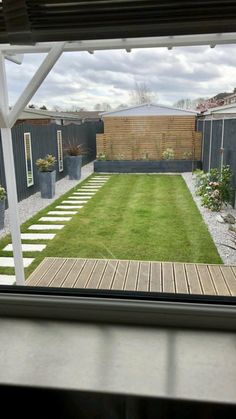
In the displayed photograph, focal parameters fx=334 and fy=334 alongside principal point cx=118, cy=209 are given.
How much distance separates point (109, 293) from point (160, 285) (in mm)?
954

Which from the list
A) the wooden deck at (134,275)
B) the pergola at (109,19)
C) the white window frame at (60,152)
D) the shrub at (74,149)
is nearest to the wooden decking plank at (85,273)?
the wooden deck at (134,275)

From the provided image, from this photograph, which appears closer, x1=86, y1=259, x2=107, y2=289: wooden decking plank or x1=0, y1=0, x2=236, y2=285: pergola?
x1=0, y1=0, x2=236, y2=285: pergola

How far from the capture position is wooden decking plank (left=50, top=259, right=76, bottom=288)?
1745 mm

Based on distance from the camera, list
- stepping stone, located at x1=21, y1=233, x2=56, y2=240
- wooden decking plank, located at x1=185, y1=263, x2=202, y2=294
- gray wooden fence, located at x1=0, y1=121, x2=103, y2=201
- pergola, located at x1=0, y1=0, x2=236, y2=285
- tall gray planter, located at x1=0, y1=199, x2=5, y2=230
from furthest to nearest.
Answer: gray wooden fence, located at x1=0, y1=121, x2=103, y2=201, stepping stone, located at x1=21, y1=233, x2=56, y2=240, tall gray planter, located at x1=0, y1=199, x2=5, y2=230, wooden decking plank, located at x1=185, y1=263, x2=202, y2=294, pergola, located at x1=0, y1=0, x2=236, y2=285

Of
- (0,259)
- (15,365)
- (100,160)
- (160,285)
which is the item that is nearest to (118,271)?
(160,285)

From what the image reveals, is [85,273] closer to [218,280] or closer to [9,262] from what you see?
[9,262]

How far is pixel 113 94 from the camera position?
1499 millimetres

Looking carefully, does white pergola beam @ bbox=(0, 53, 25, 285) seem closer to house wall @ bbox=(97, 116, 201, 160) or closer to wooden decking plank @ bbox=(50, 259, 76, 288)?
wooden decking plank @ bbox=(50, 259, 76, 288)

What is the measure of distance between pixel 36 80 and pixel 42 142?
273cm

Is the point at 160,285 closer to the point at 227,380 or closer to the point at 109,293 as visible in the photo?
the point at 109,293

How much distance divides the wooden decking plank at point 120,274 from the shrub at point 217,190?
127cm

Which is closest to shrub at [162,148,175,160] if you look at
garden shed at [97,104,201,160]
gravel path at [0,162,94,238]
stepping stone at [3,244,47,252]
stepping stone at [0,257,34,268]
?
garden shed at [97,104,201,160]

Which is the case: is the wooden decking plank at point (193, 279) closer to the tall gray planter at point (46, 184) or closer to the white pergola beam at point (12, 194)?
the white pergola beam at point (12, 194)

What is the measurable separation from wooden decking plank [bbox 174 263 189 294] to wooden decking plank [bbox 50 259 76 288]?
0.60 m
